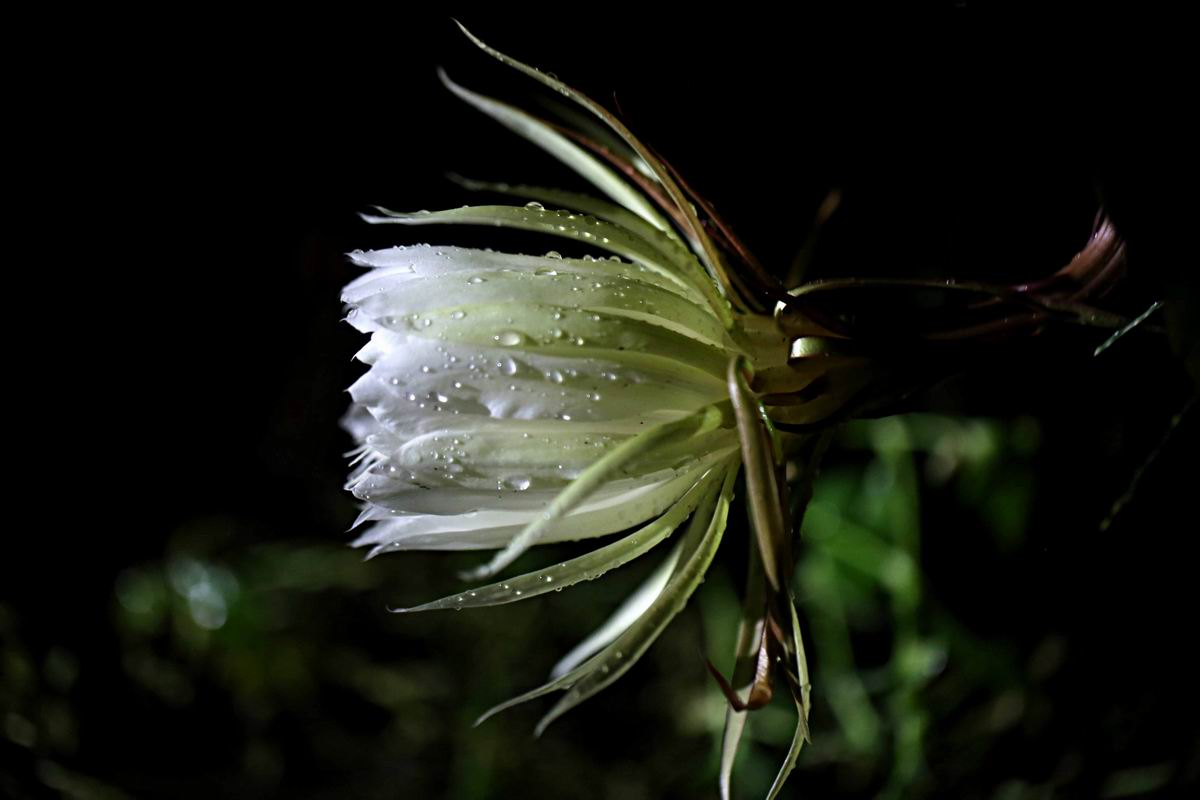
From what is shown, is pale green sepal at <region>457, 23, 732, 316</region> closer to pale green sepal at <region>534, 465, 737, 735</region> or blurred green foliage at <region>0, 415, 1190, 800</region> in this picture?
pale green sepal at <region>534, 465, 737, 735</region>

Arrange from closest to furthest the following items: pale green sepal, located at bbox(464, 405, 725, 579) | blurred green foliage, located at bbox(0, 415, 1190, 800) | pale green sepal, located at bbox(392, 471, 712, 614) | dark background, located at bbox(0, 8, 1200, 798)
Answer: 1. pale green sepal, located at bbox(464, 405, 725, 579)
2. pale green sepal, located at bbox(392, 471, 712, 614)
3. dark background, located at bbox(0, 8, 1200, 798)
4. blurred green foliage, located at bbox(0, 415, 1190, 800)

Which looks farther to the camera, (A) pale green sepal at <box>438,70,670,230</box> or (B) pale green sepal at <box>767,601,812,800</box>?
(A) pale green sepal at <box>438,70,670,230</box>

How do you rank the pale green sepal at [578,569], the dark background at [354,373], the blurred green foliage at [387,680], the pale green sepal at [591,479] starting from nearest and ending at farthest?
the pale green sepal at [591,479] < the pale green sepal at [578,569] < the dark background at [354,373] < the blurred green foliage at [387,680]

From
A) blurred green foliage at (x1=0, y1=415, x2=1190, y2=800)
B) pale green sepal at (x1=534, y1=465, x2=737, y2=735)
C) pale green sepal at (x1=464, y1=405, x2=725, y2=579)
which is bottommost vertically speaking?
blurred green foliage at (x1=0, y1=415, x2=1190, y2=800)

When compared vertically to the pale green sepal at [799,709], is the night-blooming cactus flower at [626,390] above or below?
above

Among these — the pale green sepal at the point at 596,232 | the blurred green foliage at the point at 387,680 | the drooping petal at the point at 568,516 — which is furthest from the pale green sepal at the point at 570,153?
the blurred green foliage at the point at 387,680

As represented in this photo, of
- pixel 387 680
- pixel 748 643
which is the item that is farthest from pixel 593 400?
pixel 387 680

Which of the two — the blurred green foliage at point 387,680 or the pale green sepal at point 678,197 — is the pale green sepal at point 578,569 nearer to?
the pale green sepal at point 678,197

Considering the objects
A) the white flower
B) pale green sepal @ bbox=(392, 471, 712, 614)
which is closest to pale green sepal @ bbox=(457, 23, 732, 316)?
the white flower
